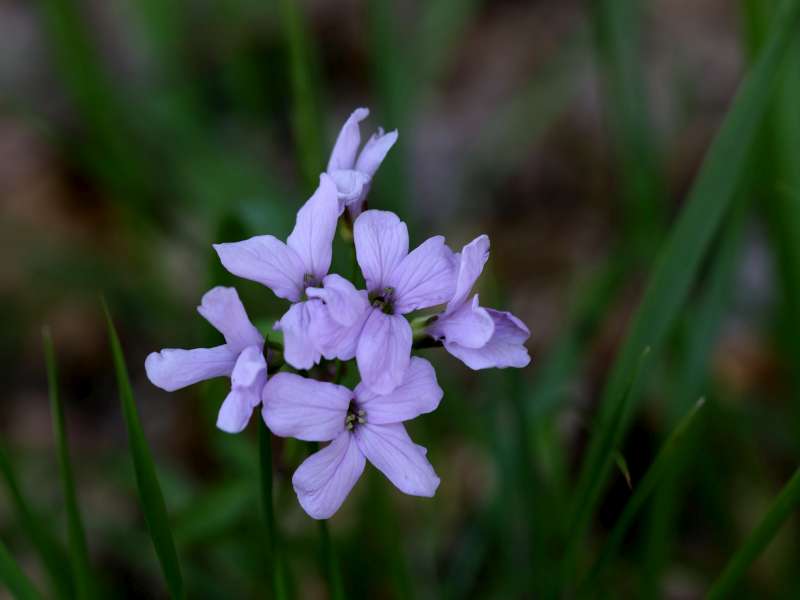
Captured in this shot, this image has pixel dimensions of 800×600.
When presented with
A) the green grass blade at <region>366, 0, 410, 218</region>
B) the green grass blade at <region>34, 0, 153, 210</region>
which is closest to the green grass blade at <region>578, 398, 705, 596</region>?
the green grass blade at <region>366, 0, 410, 218</region>

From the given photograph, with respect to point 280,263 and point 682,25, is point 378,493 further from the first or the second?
point 682,25

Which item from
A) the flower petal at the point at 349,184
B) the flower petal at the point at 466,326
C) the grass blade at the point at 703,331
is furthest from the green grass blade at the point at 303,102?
the grass blade at the point at 703,331

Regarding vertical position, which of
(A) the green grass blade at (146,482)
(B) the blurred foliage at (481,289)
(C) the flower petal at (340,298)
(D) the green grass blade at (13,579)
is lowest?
(B) the blurred foliage at (481,289)

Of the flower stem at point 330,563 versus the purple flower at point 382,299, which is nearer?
the purple flower at point 382,299

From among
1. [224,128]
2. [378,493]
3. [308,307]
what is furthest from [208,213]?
[308,307]

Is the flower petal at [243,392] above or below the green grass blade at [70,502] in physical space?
above

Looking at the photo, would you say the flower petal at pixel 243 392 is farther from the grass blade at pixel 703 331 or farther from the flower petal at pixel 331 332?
the grass blade at pixel 703 331
